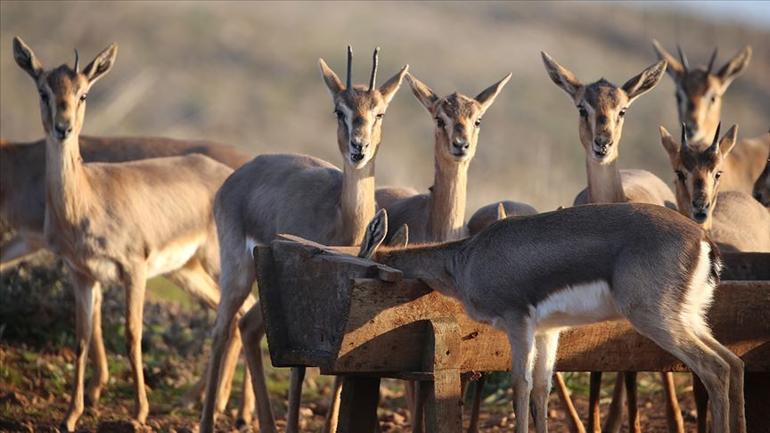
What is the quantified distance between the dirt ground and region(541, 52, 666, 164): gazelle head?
80.8 inches

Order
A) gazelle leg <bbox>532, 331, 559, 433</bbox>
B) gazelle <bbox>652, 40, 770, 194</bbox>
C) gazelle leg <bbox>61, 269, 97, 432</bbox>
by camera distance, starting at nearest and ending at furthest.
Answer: gazelle leg <bbox>532, 331, 559, 433</bbox>, gazelle leg <bbox>61, 269, 97, 432</bbox>, gazelle <bbox>652, 40, 770, 194</bbox>

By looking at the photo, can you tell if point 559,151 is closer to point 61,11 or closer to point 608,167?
point 61,11

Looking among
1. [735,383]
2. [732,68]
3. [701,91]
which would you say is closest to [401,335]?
[735,383]

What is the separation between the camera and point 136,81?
35188 millimetres

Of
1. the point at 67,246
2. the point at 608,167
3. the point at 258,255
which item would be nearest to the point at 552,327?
the point at 258,255

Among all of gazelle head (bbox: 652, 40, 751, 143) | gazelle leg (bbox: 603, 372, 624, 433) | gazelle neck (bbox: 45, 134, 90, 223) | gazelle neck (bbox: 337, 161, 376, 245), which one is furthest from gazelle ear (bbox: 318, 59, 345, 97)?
gazelle head (bbox: 652, 40, 751, 143)

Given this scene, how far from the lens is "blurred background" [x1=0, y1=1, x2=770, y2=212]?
Result: 1323 inches

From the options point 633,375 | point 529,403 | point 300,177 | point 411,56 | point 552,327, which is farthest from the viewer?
point 411,56

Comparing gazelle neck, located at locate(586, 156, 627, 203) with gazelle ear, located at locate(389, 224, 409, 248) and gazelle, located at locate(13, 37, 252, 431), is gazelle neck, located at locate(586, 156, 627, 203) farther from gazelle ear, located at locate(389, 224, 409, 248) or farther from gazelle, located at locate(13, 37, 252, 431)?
gazelle, located at locate(13, 37, 252, 431)

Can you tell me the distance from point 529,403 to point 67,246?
4.72 m

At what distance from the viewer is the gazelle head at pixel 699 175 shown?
876 cm

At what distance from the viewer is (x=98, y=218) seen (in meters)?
10.8

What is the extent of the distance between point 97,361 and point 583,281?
5.46 m

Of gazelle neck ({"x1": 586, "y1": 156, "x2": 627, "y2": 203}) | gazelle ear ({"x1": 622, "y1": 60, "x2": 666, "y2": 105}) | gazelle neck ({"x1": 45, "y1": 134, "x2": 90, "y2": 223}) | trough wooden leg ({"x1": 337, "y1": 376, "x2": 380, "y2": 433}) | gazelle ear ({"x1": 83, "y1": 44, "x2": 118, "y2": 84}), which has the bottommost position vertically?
trough wooden leg ({"x1": 337, "y1": 376, "x2": 380, "y2": 433})
